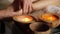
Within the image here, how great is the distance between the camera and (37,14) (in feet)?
2.63

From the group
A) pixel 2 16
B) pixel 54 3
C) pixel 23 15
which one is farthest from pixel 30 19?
pixel 54 3

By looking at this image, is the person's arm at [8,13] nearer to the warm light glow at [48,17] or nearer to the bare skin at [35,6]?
the bare skin at [35,6]

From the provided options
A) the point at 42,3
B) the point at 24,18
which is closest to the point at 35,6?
the point at 42,3

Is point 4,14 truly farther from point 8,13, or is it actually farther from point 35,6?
point 35,6

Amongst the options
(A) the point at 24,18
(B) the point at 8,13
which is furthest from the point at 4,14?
(A) the point at 24,18

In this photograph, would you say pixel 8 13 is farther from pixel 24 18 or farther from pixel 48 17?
pixel 48 17

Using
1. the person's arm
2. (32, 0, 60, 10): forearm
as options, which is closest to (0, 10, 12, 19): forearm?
the person's arm

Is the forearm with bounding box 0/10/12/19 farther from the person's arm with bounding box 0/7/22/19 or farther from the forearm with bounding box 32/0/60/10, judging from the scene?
the forearm with bounding box 32/0/60/10

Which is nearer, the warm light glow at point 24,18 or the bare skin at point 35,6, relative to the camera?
the warm light glow at point 24,18

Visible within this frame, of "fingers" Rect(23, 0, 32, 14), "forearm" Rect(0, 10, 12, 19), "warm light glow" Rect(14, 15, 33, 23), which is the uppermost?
"fingers" Rect(23, 0, 32, 14)

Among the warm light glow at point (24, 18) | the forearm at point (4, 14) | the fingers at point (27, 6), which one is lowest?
the warm light glow at point (24, 18)

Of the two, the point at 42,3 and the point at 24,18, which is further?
the point at 42,3

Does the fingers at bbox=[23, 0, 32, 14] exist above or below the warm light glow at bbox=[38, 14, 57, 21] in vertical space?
above

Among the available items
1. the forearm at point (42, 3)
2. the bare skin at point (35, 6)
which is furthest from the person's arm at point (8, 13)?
the forearm at point (42, 3)
